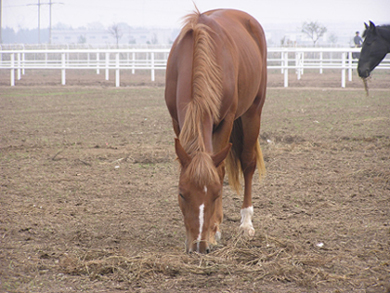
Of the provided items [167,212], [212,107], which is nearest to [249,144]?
[167,212]

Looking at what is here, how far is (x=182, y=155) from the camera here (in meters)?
2.99

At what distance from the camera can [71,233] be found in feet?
12.8

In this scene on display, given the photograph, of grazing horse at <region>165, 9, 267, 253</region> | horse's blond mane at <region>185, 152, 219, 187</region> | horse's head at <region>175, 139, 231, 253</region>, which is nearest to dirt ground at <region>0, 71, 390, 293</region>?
horse's head at <region>175, 139, 231, 253</region>

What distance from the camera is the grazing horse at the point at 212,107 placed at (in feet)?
9.80

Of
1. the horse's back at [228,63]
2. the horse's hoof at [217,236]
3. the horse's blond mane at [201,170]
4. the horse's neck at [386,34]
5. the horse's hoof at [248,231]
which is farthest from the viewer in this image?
the horse's neck at [386,34]

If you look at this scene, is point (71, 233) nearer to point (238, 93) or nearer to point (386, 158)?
point (238, 93)

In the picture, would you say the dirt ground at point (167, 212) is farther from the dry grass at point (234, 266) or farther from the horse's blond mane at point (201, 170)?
the horse's blond mane at point (201, 170)

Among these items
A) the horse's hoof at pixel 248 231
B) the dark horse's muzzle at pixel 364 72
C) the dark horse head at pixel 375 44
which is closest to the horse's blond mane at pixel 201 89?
the horse's hoof at pixel 248 231

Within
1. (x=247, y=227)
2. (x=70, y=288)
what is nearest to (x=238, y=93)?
(x=247, y=227)

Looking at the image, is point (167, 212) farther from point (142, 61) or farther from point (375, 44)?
point (142, 61)

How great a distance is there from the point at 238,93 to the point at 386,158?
11.1 feet

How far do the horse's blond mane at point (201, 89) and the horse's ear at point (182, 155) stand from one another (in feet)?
0.18

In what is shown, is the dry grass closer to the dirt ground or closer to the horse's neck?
the dirt ground

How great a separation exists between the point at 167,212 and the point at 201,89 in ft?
5.70
